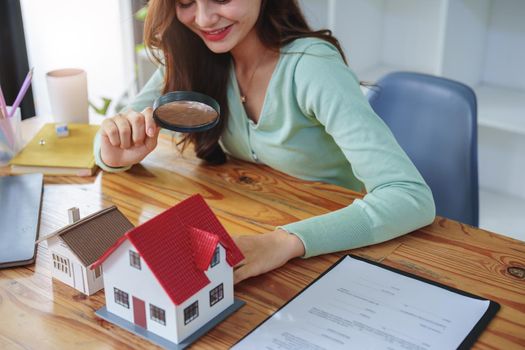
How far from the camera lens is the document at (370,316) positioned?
88 centimetres

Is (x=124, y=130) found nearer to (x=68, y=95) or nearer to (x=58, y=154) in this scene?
(x=58, y=154)

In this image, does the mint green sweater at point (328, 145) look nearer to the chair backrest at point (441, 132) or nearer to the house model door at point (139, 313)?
the chair backrest at point (441, 132)

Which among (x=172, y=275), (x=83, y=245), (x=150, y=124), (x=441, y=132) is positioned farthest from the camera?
(x=441, y=132)

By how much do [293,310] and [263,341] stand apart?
8 centimetres

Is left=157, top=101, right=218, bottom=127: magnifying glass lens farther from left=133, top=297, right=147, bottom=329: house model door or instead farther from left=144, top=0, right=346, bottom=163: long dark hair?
left=133, top=297, right=147, bottom=329: house model door

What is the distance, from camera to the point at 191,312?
889mm

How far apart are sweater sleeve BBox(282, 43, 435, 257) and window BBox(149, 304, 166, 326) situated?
0.30 meters

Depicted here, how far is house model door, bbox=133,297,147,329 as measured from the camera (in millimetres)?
896

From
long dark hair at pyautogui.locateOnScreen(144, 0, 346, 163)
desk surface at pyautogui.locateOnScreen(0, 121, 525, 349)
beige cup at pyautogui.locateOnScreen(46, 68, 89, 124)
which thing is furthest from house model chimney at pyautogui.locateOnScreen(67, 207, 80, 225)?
beige cup at pyautogui.locateOnScreen(46, 68, 89, 124)

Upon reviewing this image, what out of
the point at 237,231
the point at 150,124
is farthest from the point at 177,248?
the point at 150,124

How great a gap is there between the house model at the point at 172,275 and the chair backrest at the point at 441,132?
31.7 inches

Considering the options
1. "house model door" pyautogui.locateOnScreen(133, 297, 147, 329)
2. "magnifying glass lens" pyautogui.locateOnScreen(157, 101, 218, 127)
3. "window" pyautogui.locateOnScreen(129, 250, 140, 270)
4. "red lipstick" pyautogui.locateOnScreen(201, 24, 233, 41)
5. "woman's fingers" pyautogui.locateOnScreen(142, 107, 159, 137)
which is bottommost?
"house model door" pyautogui.locateOnScreen(133, 297, 147, 329)

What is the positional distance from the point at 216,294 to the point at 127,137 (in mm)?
525

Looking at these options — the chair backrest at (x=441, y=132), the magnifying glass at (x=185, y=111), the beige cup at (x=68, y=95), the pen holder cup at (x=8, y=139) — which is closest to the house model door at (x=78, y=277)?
the magnifying glass at (x=185, y=111)
